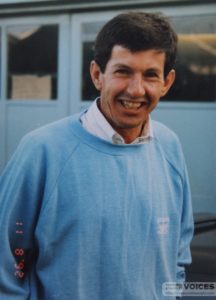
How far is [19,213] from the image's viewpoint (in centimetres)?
156

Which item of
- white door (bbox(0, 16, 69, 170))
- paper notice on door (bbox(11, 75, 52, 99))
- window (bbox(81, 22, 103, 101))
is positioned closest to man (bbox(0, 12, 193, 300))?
window (bbox(81, 22, 103, 101))

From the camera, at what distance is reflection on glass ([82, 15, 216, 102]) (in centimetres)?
478

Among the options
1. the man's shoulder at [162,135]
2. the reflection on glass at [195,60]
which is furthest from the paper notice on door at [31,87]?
the man's shoulder at [162,135]

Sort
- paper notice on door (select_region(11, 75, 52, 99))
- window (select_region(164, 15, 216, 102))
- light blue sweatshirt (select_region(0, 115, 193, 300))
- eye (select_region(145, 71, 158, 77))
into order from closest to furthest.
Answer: light blue sweatshirt (select_region(0, 115, 193, 300)) → eye (select_region(145, 71, 158, 77)) → window (select_region(164, 15, 216, 102)) → paper notice on door (select_region(11, 75, 52, 99))

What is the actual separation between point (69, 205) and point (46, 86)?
408cm

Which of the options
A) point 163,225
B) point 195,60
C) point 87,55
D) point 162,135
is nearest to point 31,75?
point 87,55

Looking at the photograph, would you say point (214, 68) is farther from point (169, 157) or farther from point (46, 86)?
point (169, 157)

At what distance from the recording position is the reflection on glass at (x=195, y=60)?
478cm

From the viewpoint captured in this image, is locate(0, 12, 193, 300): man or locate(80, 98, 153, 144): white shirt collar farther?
locate(80, 98, 153, 144): white shirt collar

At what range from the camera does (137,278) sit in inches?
62.9

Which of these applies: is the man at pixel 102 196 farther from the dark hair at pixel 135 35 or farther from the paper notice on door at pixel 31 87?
the paper notice on door at pixel 31 87

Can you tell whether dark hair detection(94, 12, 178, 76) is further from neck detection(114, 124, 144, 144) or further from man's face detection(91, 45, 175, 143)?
neck detection(114, 124, 144, 144)

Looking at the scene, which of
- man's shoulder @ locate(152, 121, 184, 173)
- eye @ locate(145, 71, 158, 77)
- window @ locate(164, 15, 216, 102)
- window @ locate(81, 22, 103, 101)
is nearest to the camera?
eye @ locate(145, 71, 158, 77)

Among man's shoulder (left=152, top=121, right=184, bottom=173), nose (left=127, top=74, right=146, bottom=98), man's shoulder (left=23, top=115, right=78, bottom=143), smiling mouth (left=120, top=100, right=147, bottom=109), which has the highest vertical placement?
nose (left=127, top=74, right=146, bottom=98)
